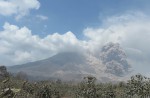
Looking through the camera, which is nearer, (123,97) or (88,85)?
(88,85)

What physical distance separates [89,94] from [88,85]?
3895mm

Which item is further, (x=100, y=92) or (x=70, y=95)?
(x=70, y=95)

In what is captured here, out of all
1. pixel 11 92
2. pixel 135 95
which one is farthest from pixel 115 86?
pixel 11 92

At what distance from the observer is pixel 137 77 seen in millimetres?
104562

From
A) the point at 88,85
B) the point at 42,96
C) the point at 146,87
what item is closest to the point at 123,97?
the point at 88,85

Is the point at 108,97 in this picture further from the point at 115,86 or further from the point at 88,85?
the point at 115,86

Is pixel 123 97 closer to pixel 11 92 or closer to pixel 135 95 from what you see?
pixel 135 95

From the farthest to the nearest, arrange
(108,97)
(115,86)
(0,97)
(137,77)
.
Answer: (115,86) → (108,97) → (137,77) → (0,97)

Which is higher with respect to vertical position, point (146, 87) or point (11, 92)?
point (146, 87)

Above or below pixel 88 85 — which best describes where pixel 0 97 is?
below

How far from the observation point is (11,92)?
5352 mm

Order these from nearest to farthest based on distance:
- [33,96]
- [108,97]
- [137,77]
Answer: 1. [137,77]
2. [33,96]
3. [108,97]

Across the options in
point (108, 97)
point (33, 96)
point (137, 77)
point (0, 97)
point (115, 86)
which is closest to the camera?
point (0, 97)

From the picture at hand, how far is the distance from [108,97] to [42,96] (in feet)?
90.1
